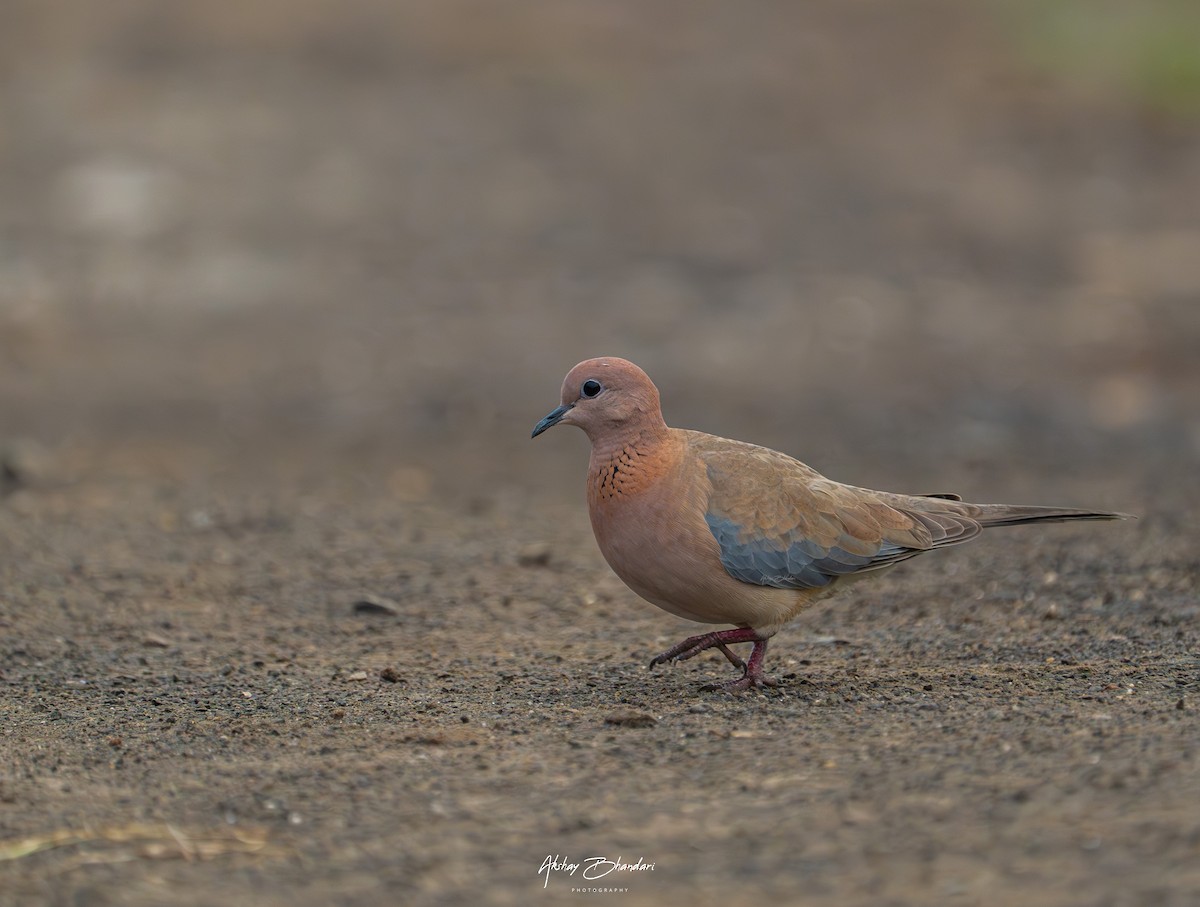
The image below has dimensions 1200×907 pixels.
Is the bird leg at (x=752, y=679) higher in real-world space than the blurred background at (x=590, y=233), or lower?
lower

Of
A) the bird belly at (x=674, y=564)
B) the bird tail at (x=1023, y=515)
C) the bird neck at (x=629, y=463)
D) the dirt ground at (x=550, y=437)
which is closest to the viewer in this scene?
the dirt ground at (x=550, y=437)

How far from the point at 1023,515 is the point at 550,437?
543 cm

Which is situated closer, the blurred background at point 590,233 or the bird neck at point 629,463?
the bird neck at point 629,463

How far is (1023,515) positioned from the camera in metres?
5.85

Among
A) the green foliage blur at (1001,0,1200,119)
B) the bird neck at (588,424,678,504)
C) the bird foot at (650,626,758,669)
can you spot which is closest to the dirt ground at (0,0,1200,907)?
the bird foot at (650,626,758,669)

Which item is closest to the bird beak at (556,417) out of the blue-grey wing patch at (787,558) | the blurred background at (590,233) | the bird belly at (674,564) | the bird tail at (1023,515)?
the bird belly at (674,564)

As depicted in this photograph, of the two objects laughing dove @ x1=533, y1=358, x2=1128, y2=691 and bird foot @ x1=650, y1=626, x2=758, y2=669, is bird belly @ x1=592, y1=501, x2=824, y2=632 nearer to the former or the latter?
laughing dove @ x1=533, y1=358, x2=1128, y2=691

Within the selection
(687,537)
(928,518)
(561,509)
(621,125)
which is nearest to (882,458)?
(561,509)

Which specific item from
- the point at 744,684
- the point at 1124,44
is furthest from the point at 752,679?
the point at 1124,44

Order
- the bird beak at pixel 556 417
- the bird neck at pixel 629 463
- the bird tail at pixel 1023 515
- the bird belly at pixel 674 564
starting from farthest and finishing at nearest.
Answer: the bird tail at pixel 1023 515
the bird beak at pixel 556 417
the bird neck at pixel 629 463
the bird belly at pixel 674 564

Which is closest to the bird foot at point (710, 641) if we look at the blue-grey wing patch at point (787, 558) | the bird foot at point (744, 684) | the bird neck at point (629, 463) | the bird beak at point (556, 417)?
the bird foot at point (744, 684)

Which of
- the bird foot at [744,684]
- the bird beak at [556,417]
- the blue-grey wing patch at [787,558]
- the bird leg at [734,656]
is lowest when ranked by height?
the bird foot at [744,684]

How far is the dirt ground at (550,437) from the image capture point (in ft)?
13.3

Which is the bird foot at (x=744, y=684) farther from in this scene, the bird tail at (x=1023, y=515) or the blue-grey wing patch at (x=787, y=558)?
the bird tail at (x=1023, y=515)
